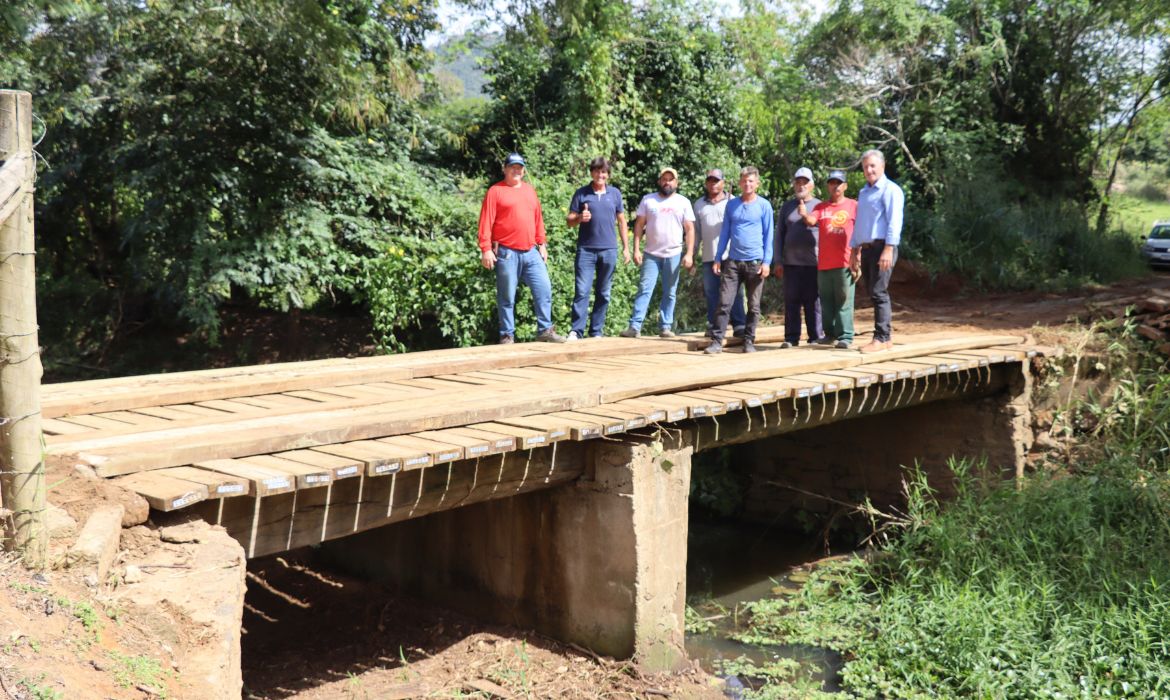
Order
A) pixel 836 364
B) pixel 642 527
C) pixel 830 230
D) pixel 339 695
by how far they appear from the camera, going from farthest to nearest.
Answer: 1. pixel 830 230
2. pixel 836 364
3. pixel 642 527
4. pixel 339 695

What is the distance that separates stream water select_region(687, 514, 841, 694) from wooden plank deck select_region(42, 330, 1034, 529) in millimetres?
1734

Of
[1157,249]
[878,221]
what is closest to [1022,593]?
[878,221]

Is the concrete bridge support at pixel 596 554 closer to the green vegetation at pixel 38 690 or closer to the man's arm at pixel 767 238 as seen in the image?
the man's arm at pixel 767 238

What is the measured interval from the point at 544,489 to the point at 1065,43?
1367 centimetres

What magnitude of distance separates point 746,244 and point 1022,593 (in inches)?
127

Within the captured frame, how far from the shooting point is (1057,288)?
1377cm

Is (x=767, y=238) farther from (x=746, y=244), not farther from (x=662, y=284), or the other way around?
(x=662, y=284)

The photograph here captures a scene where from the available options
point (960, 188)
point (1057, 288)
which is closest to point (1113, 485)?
point (1057, 288)

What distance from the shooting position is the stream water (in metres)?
6.76

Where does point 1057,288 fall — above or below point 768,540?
above

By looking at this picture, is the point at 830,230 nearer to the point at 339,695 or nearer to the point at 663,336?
the point at 663,336

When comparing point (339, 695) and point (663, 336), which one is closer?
point (339, 695)

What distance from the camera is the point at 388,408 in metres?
5.24

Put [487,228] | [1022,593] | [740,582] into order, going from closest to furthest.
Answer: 1. [1022,593]
2. [487,228]
3. [740,582]
